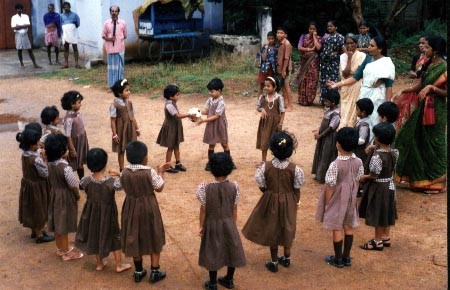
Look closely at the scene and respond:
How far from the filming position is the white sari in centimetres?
641

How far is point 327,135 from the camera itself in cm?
655

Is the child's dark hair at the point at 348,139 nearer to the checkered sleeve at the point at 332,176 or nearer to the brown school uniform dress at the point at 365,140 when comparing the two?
the checkered sleeve at the point at 332,176

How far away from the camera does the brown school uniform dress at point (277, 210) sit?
4652 mm

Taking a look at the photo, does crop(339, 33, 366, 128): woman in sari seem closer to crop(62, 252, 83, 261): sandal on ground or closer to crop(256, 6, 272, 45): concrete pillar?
crop(62, 252, 83, 261): sandal on ground

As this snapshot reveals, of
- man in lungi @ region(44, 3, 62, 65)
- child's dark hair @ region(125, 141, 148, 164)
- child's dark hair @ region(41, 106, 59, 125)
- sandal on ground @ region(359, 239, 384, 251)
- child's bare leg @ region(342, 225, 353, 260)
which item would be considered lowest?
sandal on ground @ region(359, 239, 384, 251)

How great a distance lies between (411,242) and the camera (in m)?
5.46

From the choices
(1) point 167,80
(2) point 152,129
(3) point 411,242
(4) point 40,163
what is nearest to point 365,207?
(3) point 411,242

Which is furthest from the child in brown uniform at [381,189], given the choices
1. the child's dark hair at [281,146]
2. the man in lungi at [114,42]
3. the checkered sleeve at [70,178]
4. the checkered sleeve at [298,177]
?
the man in lungi at [114,42]

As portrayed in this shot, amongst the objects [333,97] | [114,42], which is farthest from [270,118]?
[114,42]

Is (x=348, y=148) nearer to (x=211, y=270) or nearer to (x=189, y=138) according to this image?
(x=211, y=270)

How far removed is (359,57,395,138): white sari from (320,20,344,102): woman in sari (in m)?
3.69

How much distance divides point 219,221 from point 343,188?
108cm

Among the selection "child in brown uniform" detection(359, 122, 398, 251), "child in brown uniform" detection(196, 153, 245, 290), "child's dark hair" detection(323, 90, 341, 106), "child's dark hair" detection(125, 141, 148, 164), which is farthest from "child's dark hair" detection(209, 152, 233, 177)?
"child's dark hair" detection(323, 90, 341, 106)

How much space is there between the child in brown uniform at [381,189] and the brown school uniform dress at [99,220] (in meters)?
2.14
